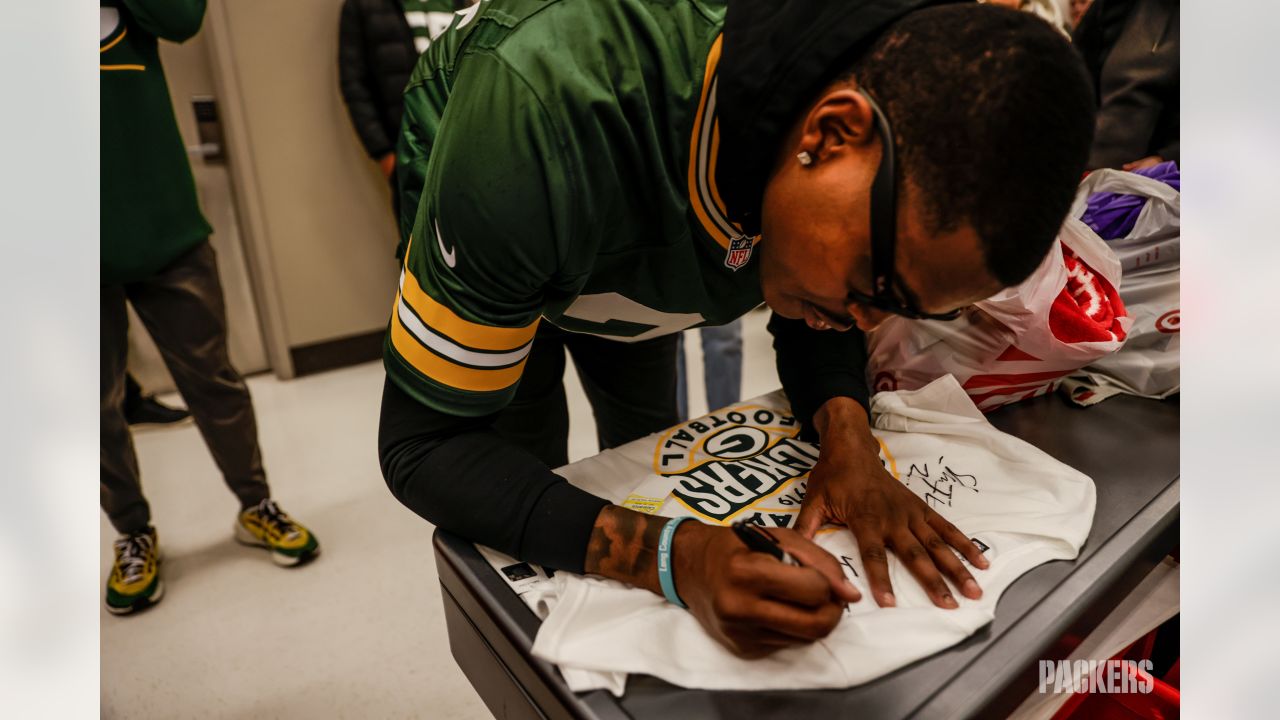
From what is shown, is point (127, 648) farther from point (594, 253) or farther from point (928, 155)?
point (928, 155)

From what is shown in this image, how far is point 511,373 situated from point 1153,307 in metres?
0.90

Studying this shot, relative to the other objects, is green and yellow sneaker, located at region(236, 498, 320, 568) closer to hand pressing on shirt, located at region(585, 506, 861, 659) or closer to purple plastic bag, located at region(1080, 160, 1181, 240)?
hand pressing on shirt, located at region(585, 506, 861, 659)

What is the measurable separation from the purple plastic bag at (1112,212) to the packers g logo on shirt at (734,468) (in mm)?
577

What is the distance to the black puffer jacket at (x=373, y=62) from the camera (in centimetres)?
232

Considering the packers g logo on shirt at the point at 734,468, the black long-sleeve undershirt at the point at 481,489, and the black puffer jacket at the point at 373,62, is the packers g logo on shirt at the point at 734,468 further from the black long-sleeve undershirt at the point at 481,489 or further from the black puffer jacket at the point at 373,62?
the black puffer jacket at the point at 373,62

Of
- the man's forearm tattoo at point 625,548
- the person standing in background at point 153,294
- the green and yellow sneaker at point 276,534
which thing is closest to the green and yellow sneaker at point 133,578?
the person standing in background at point 153,294

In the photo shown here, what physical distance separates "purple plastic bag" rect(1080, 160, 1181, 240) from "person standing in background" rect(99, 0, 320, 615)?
163cm

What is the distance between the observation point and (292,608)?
1562mm

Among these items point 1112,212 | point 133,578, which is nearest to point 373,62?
point 133,578

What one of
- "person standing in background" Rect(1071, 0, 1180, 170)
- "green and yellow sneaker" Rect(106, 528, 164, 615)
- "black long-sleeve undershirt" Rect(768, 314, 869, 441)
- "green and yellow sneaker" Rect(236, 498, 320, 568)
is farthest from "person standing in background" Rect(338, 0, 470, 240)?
"person standing in background" Rect(1071, 0, 1180, 170)

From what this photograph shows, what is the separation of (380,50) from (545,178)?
215 centimetres

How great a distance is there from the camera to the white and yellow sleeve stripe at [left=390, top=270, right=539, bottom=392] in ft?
1.91
